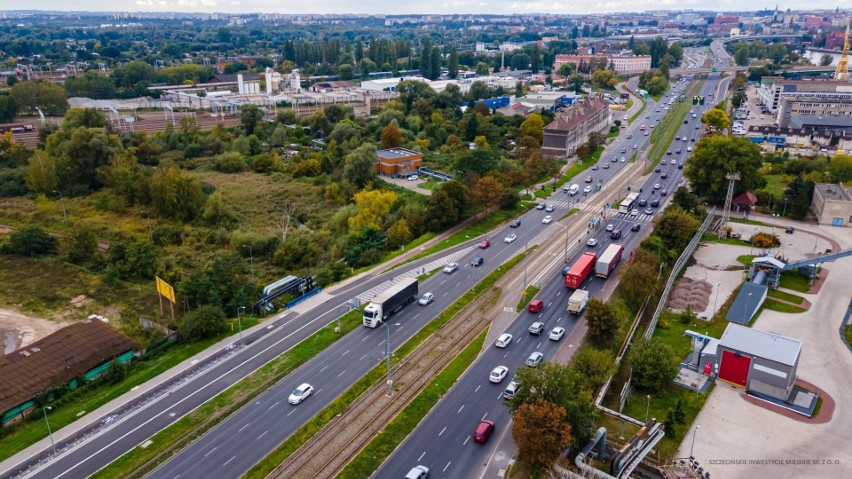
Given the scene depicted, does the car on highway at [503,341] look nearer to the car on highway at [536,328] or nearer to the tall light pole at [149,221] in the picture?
the car on highway at [536,328]

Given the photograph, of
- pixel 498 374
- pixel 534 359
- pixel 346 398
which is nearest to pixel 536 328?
pixel 534 359

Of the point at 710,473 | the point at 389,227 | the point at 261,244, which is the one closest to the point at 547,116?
the point at 389,227

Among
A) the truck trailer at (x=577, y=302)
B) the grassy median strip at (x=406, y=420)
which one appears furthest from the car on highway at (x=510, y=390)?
the truck trailer at (x=577, y=302)

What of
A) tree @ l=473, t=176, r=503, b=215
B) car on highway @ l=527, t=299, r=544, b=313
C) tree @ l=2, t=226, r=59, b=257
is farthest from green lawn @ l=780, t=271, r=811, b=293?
tree @ l=2, t=226, r=59, b=257

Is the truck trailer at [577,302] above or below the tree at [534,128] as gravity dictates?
below

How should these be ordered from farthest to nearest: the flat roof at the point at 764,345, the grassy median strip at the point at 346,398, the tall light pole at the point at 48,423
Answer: the flat roof at the point at 764,345, the tall light pole at the point at 48,423, the grassy median strip at the point at 346,398

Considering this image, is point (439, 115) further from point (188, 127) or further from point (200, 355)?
point (200, 355)
